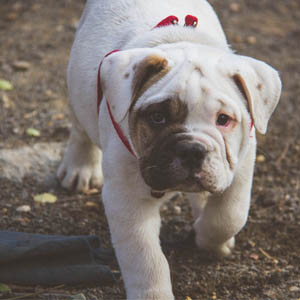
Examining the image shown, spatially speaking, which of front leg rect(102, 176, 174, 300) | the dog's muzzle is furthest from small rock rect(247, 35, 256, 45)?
the dog's muzzle

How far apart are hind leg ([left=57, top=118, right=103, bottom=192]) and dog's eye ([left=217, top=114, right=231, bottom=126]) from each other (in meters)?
1.76

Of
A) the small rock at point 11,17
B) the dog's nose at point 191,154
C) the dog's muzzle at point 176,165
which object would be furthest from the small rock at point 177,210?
the small rock at point 11,17

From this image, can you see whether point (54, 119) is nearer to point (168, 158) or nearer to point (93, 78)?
point (93, 78)

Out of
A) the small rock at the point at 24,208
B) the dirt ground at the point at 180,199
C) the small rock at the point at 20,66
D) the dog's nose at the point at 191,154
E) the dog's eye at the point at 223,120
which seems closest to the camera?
the dog's nose at the point at 191,154

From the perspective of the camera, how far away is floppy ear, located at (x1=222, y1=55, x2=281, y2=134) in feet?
9.52

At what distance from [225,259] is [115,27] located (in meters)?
1.56

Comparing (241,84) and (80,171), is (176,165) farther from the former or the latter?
(80,171)

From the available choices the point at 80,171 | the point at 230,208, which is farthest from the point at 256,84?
the point at 80,171

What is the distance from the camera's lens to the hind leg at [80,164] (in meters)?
4.51

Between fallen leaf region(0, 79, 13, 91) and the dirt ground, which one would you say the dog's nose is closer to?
the dirt ground

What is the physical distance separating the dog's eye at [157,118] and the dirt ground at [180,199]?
1.11 meters

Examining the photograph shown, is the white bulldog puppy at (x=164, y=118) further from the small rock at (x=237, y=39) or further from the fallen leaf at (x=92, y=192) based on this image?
the small rock at (x=237, y=39)

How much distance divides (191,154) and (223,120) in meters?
0.26

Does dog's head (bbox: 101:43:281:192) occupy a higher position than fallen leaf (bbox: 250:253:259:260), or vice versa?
dog's head (bbox: 101:43:281:192)
